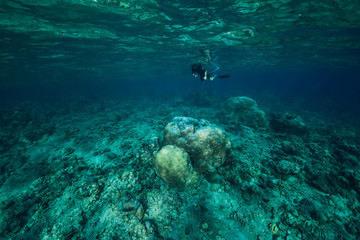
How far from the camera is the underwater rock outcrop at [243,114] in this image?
38.8ft

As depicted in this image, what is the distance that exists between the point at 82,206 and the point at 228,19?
1396cm

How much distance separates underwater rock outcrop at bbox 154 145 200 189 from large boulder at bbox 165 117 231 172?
21.4 inches

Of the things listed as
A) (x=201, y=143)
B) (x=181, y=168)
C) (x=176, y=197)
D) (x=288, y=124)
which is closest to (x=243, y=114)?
(x=288, y=124)

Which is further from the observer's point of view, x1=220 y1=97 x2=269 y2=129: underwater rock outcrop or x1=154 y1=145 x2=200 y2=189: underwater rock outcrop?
x1=220 y1=97 x2=269 y2=129: underwater rock outcrop

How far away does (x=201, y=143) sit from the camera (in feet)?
19.7

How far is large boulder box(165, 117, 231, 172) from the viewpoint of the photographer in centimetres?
593

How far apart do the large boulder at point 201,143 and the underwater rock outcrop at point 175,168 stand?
21.4 inches

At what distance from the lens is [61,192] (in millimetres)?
5305

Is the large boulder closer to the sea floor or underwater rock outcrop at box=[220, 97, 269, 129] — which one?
the sea floor

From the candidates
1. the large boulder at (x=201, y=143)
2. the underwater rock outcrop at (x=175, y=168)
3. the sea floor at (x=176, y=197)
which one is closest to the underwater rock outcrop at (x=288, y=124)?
the sea floor at (x=176, y=197)

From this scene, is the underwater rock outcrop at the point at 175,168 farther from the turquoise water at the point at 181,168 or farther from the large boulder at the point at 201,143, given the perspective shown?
the large boulder at the point at 201,143

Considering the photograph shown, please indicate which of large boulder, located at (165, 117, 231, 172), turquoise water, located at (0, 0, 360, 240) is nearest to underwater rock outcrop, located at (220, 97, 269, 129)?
turquoise water, located at (0, 0, 360, 240)

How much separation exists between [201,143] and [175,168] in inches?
58.7

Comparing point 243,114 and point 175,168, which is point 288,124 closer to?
point 243,114
